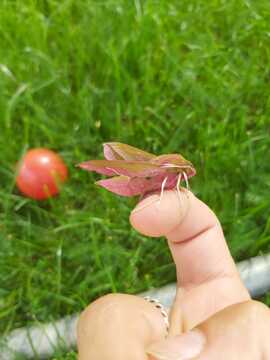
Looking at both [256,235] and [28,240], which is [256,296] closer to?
[256,235]

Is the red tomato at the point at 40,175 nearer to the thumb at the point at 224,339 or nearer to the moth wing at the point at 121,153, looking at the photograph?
the moth wing at the point at 121,153

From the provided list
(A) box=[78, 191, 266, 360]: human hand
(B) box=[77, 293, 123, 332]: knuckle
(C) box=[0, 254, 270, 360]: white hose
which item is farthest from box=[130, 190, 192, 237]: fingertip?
(C) box=[0, 254, 270, 360]: white hose

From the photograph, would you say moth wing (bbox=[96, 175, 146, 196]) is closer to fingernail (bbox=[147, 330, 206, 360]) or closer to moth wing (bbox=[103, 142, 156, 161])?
moth wing (bbox=[103, 142, 156, 161])

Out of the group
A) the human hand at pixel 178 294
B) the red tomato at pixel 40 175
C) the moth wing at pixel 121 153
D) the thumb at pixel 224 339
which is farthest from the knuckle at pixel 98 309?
the red tomato at pixel 40 175

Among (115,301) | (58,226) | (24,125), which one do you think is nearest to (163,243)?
(58,226)

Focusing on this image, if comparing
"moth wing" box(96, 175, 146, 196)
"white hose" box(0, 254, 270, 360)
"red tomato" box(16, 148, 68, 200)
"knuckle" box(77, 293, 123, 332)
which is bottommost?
"white hose" box(0, 254, 270, 360)

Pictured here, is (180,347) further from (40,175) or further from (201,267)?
(40,175)

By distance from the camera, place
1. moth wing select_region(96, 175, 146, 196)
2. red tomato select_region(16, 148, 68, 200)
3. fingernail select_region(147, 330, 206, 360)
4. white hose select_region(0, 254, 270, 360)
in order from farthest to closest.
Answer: red tomato select_region(16, 148, 68, 200)
white hose select_region(0, 254, 270, 360)
moth wing select_region(96, 175, 146, 196)
fingernail select_region(147, 330, 206, 360)
